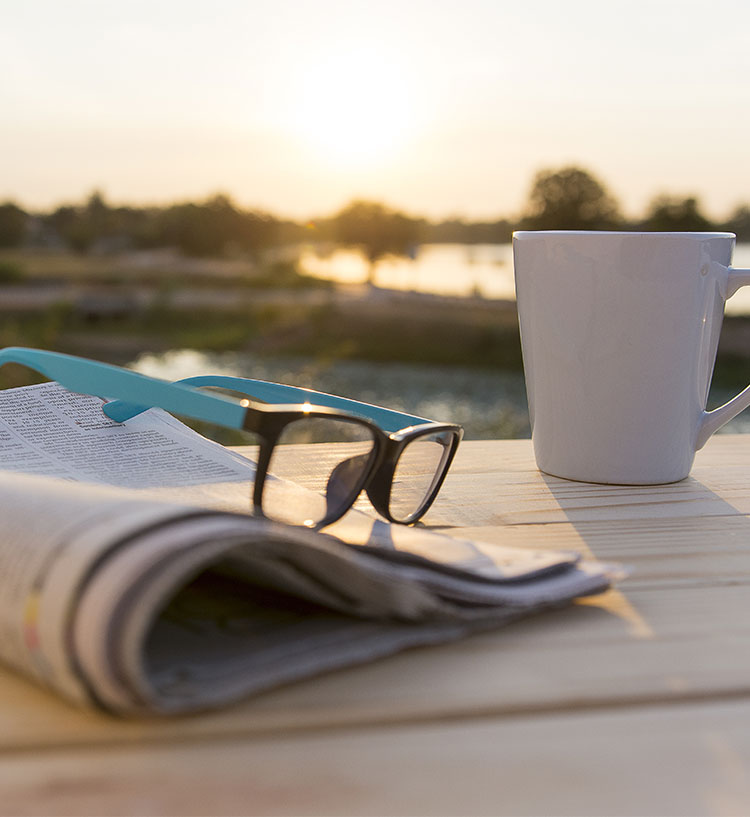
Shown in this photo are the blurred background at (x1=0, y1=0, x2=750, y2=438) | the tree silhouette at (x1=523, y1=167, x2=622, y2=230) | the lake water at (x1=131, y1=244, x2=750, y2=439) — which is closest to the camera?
the lake water at (x1=131, y1=244, x2=750, y2=439)

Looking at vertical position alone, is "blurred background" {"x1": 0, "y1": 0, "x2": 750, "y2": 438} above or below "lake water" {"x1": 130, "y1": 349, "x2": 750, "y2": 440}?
above

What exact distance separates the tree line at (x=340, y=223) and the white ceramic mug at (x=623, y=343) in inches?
449

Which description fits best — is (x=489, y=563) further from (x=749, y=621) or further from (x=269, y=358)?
(x=269, y=358)

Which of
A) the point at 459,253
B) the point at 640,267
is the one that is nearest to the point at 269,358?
the point at 459,253

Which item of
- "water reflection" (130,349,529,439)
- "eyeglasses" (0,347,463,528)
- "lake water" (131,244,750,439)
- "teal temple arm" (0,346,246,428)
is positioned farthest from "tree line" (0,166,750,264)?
"teal temple arm" (0,346,246,428)

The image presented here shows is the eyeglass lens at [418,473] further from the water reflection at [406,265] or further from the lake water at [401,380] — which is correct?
the water reflection at [406,265]

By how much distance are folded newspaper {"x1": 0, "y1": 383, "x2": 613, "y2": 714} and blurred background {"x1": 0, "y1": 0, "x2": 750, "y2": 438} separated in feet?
19.7

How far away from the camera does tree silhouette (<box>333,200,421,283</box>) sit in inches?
551

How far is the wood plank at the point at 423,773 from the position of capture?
25 cm

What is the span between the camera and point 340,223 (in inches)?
551

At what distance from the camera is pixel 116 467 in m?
0.57

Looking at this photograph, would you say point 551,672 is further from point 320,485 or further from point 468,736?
point 320,485

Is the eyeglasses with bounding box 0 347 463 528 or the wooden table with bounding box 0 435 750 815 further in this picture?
the eyeglasses with bounding box 0 347 463 528

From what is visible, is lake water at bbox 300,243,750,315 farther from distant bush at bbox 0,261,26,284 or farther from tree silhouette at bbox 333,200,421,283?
distant bush at bbox 0,261,26,284
